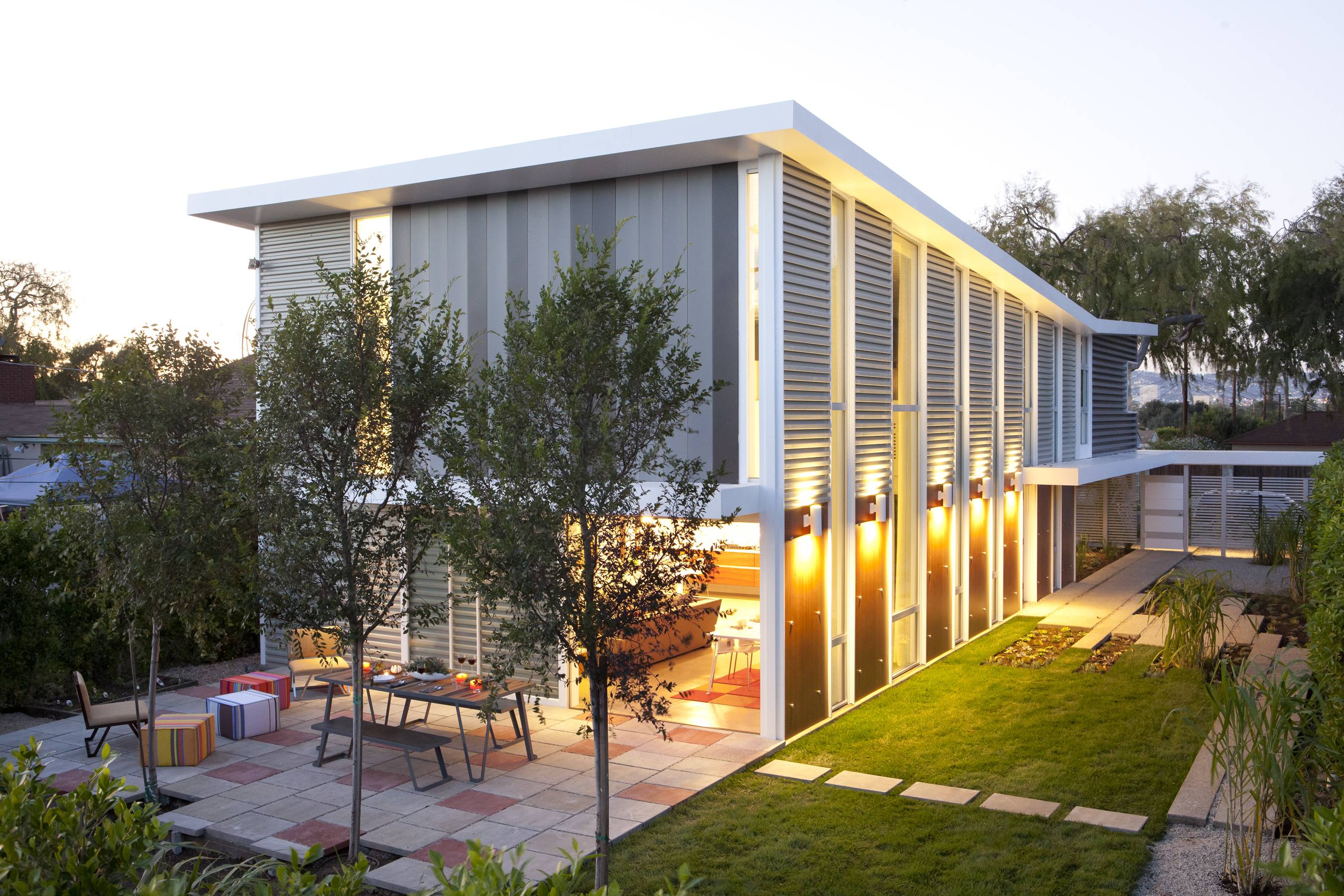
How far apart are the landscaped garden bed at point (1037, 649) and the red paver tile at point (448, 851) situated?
779 centimetres

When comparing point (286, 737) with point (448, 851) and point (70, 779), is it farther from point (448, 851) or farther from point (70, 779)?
point (448, 851)

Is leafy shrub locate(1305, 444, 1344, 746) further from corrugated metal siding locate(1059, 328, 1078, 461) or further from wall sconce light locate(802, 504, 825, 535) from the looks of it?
corrugated metal siding locate(1059, 328, 1078, 461)

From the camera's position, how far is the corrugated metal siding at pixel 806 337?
29.3 ft

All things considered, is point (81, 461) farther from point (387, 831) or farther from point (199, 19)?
point (199, 19)

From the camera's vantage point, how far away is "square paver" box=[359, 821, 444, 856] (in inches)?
271

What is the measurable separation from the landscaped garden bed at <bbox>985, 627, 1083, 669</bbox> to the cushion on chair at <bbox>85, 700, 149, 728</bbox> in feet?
31.2

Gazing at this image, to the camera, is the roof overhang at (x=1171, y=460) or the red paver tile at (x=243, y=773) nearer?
the red paver tile at (x=243, y=773)

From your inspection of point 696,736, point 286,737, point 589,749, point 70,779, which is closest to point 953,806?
point 696,736

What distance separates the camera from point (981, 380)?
14609mm

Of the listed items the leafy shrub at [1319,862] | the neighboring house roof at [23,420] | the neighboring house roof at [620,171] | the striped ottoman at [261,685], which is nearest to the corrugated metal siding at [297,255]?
the neighboring house roof at [620,171]

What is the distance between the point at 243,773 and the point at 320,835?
6.25 ft

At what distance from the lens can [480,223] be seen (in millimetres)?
10391

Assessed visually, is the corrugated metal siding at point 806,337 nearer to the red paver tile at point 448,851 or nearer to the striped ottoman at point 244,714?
the red paver tile at point 448,851

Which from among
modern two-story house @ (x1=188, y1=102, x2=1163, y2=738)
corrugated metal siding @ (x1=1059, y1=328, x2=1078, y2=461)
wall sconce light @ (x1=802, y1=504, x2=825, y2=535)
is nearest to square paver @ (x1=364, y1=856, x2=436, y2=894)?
modern two-story house @ (x1=188, y1=102, x2=1163, y2=738)
